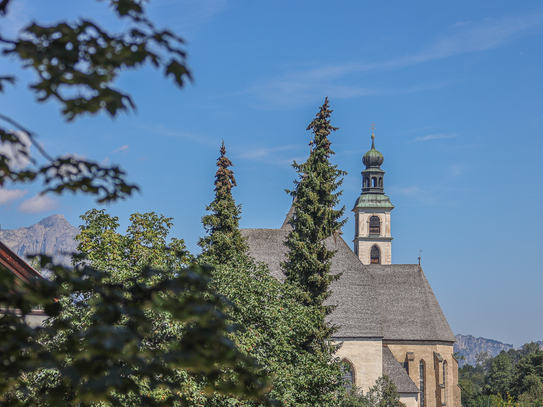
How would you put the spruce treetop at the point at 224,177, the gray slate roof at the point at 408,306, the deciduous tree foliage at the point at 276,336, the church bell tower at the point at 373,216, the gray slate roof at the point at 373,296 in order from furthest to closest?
the church bell tower at the point at 373,216
the gray slate roof at the point at 408,306
the gray slate roof at the point at 373,296
the spruce treetop at the point at 224,177
the deciduous tree foliage at the point at 276,336

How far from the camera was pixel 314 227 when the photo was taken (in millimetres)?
28547

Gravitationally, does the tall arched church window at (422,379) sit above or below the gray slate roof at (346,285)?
below

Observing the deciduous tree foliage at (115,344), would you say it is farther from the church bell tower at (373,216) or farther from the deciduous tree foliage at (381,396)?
the church bell tower at (373,216)

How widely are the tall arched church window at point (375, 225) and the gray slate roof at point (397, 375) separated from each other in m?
32.0

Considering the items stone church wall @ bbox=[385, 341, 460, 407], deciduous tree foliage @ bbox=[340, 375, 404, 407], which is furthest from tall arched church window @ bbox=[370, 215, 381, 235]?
deciduous tree foliage @ bbox=[340, 375, 404, 407]

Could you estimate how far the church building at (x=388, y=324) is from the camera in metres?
42.5

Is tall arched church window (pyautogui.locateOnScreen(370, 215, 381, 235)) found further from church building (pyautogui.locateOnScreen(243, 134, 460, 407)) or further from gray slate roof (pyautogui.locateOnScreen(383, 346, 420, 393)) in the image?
gray slate roof (pyautogui.locateOnScreen(383, 346, 420, 393))

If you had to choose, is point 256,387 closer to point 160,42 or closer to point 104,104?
point 104,104

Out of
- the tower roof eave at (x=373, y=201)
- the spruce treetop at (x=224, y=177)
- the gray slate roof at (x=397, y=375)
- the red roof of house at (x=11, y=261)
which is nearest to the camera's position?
the red roof of house at (x=11, y=261)

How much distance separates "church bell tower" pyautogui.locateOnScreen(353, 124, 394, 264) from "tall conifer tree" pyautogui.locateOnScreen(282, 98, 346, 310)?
45.9m

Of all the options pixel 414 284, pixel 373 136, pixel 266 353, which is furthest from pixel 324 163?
pixel 373 136

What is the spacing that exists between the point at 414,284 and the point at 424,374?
7.56m

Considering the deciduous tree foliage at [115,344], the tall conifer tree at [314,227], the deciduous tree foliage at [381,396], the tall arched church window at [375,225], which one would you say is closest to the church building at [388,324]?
the deciduous tree foliage at [381,396]

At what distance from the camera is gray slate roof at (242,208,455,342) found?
1704 inches
